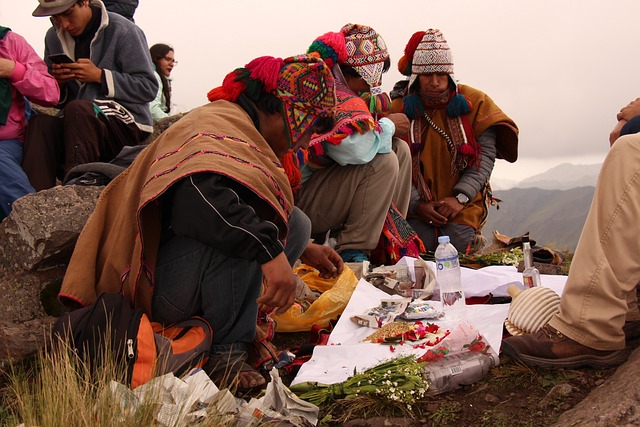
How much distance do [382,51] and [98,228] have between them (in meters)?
3.28

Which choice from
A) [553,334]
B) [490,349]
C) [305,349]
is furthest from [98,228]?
[553,334]

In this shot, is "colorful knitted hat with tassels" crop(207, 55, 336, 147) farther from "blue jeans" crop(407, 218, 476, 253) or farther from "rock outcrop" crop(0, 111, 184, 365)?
"blue jeans" crop(407, 218, 476, 253)

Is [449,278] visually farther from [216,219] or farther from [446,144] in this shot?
[446,144]

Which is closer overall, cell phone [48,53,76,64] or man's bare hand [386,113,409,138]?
cell phone [48,53,76,64]

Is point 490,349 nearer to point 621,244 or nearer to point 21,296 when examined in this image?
point 621,244

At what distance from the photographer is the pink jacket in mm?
4574

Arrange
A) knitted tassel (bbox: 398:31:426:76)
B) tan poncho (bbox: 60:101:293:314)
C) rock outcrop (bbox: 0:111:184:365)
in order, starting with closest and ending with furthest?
tan poncho (bbox: 60:101:293:314) < rock outcrop (bbox: 0:111:184:365) < knitted tassel (bbox: 398:31:426:76)

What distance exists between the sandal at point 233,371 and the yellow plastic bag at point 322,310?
0.68 meters

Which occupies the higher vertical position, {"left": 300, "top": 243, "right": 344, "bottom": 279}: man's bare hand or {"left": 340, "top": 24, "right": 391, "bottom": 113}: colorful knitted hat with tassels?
{"left": 340, "top": 24, "right": 391, "bottom": 113}: colorful knitted hat with tassels

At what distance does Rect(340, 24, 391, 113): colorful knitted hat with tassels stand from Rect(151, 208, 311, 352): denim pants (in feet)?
9.31

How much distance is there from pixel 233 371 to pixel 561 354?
1.41 m

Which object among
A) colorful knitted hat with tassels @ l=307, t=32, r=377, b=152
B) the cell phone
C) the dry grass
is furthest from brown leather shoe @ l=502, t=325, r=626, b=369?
the cell phone

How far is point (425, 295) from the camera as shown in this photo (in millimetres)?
4176

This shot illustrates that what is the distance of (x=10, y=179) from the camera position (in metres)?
4.40
